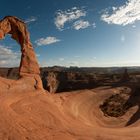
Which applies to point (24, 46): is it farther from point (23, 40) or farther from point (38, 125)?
point (38, 125)

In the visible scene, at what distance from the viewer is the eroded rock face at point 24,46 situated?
15385mm

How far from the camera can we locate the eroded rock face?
1539 cm

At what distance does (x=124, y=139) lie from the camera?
8.96 meters

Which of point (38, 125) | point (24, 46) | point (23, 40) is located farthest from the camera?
point (23, 40)

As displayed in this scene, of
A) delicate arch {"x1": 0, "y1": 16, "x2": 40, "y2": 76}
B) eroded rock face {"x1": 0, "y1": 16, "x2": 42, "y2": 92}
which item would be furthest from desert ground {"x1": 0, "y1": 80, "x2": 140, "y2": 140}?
delicate arch {"x1": 0, "y1": 16, "x2": 40, "y2": 76}

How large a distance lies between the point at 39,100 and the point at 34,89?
1.97m

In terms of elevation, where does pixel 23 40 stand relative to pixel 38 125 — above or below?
above

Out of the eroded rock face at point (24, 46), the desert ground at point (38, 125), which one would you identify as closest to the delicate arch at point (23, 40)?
the eroded rock face at point (24, 46)

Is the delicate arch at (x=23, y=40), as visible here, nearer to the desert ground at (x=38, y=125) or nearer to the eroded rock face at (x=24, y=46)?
the eroded rock face at (x=24, y=46)

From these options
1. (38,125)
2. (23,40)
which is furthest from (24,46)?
(38,125)

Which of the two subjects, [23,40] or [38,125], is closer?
[38,125]

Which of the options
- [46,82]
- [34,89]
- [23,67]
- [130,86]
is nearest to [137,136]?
[34,89]

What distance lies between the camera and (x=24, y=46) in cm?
1648

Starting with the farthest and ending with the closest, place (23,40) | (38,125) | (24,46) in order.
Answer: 1. (23,40)
2. (24,46)
3. (38,125)
